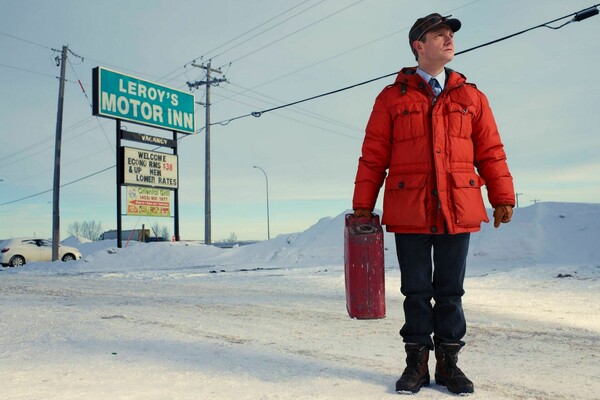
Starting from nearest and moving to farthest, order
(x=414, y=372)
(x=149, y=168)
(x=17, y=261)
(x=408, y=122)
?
(x=414, y=372), (x=408, y=122), (x=17, y=261), (x=149, y=168)

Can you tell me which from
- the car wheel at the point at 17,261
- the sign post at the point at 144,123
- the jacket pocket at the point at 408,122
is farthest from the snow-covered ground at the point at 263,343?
the car wheel at the point at 17,261

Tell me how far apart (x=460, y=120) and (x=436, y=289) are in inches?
41.3

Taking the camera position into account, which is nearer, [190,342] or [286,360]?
[286,360]

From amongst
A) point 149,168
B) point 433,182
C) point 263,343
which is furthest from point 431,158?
point 149,168

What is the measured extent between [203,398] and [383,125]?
1.91 meters

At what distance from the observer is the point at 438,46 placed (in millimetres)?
3293

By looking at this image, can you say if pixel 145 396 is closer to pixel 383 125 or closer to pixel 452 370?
pixel 452 370

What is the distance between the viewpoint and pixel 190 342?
425 cm

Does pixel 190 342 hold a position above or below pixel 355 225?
below

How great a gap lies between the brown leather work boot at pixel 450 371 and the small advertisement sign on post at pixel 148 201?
23449 mm

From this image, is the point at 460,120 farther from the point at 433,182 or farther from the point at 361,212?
the point at 361,212

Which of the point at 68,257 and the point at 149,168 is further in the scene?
the point at 68,257

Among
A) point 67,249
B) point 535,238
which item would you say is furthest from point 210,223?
point 535,238

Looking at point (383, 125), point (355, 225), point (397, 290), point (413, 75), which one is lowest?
point (397, 290)
